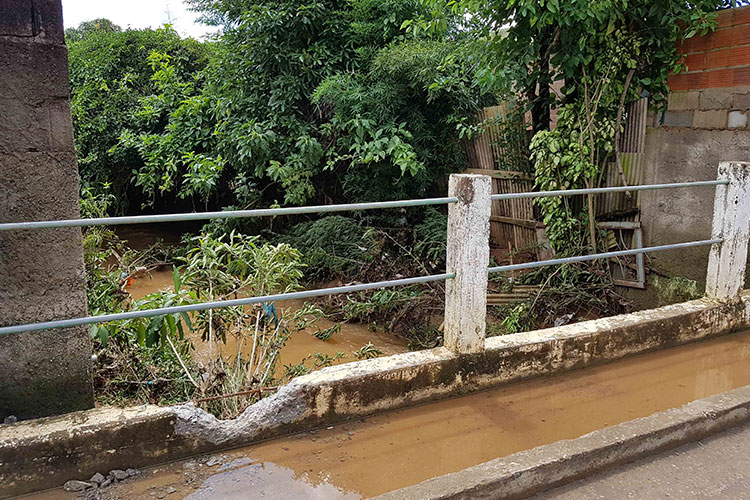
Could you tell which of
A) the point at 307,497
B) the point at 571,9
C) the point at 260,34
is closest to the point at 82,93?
the point at 260,34

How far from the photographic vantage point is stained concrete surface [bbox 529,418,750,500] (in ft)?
8.66

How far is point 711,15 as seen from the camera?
5.01 metres

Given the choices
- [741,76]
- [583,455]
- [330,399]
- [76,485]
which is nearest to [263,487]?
[330,399]

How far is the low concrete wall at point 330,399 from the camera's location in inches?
100

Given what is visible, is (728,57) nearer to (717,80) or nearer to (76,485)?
(717,80)

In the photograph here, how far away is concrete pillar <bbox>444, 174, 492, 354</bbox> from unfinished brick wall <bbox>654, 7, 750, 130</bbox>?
2.94 m

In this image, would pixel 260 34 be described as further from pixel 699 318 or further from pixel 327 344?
pixel 699 318

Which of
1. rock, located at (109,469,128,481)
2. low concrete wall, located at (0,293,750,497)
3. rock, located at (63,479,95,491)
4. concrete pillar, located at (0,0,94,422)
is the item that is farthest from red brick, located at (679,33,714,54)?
rock, located at (63,479,95,491)

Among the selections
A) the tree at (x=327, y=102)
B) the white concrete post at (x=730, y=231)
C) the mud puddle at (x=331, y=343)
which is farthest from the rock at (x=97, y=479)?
the tree at (x=327, y=102)

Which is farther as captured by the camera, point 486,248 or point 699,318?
point 699,318

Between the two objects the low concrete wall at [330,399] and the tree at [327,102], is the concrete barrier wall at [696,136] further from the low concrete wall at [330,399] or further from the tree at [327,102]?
the tree at [327,102]

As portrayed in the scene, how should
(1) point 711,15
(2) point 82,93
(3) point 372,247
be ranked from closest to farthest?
1. (1) point 711,15
2. (3) point 372,247
3. (2) point 82,93

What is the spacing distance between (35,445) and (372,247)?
5034 mm

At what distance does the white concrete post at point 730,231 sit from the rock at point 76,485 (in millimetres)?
4026
